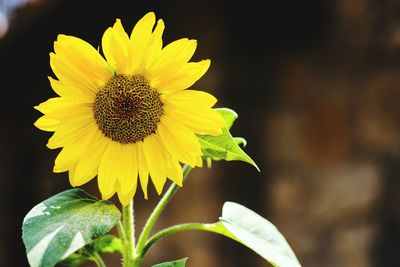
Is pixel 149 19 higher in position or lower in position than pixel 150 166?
higher

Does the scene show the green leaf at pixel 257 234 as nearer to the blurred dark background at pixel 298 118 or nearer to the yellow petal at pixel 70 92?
the yellow petal at pixel 70 92

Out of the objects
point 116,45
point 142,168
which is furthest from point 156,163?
point 116,45

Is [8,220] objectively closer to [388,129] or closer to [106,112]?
[388,129]

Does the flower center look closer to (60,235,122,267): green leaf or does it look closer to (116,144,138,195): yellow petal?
(116,144,138,195): yellow petal

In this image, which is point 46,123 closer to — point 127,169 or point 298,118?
point 127,169

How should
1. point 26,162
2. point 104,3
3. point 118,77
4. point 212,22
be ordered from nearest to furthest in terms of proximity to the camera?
1. point 118,77
2. point 104,3
3. point 212,22
4. point 26,162

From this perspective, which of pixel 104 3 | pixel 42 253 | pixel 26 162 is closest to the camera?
pixel 42 253

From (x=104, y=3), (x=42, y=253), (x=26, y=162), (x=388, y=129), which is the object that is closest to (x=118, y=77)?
(x=42, y=253)

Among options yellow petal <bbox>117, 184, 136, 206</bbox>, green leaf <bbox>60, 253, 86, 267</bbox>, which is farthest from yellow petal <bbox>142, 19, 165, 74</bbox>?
green leaf <bbox>60, 253, 86, 267</bbox>
